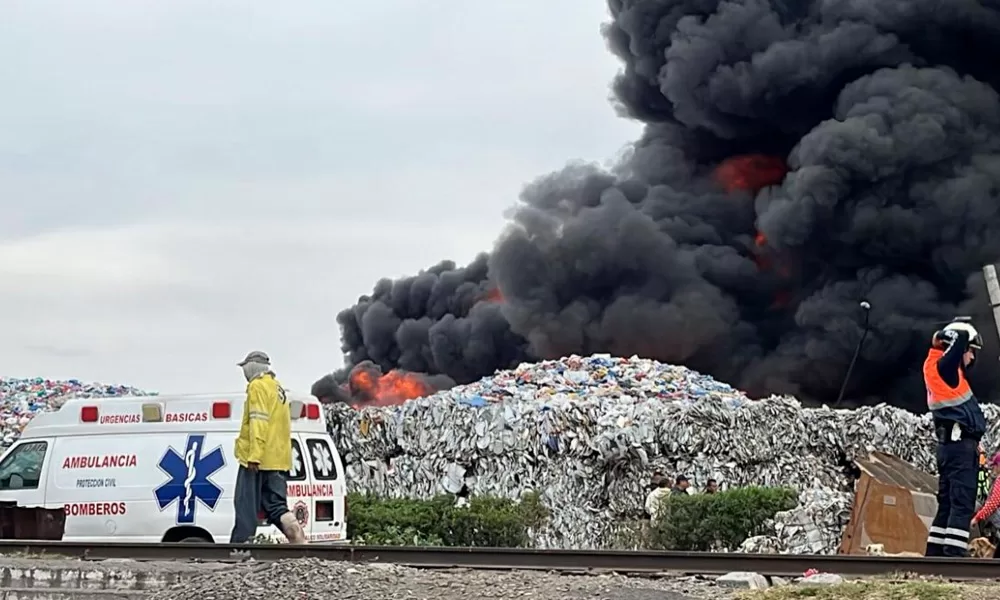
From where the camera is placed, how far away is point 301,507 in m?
9.63

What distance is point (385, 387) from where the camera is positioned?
2898 cm

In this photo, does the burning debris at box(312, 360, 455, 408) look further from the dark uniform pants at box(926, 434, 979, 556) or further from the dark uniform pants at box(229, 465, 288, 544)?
the dark uniform pants at box(926, 434, 979, 556)

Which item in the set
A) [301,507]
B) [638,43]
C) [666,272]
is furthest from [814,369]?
[301,507]

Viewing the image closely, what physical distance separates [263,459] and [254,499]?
0.32 metres

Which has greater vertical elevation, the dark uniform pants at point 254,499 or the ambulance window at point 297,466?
the ambulance window at point 297,466

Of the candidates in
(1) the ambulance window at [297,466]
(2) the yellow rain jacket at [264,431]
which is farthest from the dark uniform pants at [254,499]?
(1) the ambulance window at [297,466]

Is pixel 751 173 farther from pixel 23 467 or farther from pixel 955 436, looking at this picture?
pixel 23 467

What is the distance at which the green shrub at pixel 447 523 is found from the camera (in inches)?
465

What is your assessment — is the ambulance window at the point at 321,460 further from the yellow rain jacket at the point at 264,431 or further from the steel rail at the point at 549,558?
the steel rail at the point at 549,558

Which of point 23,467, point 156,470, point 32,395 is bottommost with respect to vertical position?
point 156,470

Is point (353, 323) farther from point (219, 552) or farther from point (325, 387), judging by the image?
point (219, 552)

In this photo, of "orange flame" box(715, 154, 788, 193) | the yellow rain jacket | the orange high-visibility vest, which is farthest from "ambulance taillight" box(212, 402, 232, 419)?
"orange flame" box(715, 154, 788, 193)

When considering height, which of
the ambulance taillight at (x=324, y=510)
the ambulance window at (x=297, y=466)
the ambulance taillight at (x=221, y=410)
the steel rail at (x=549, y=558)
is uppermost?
the ambulance taillight at (x=221, y=410)

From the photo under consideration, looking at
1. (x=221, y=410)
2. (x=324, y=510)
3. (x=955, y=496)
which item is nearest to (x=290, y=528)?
(x=324, y=510)
